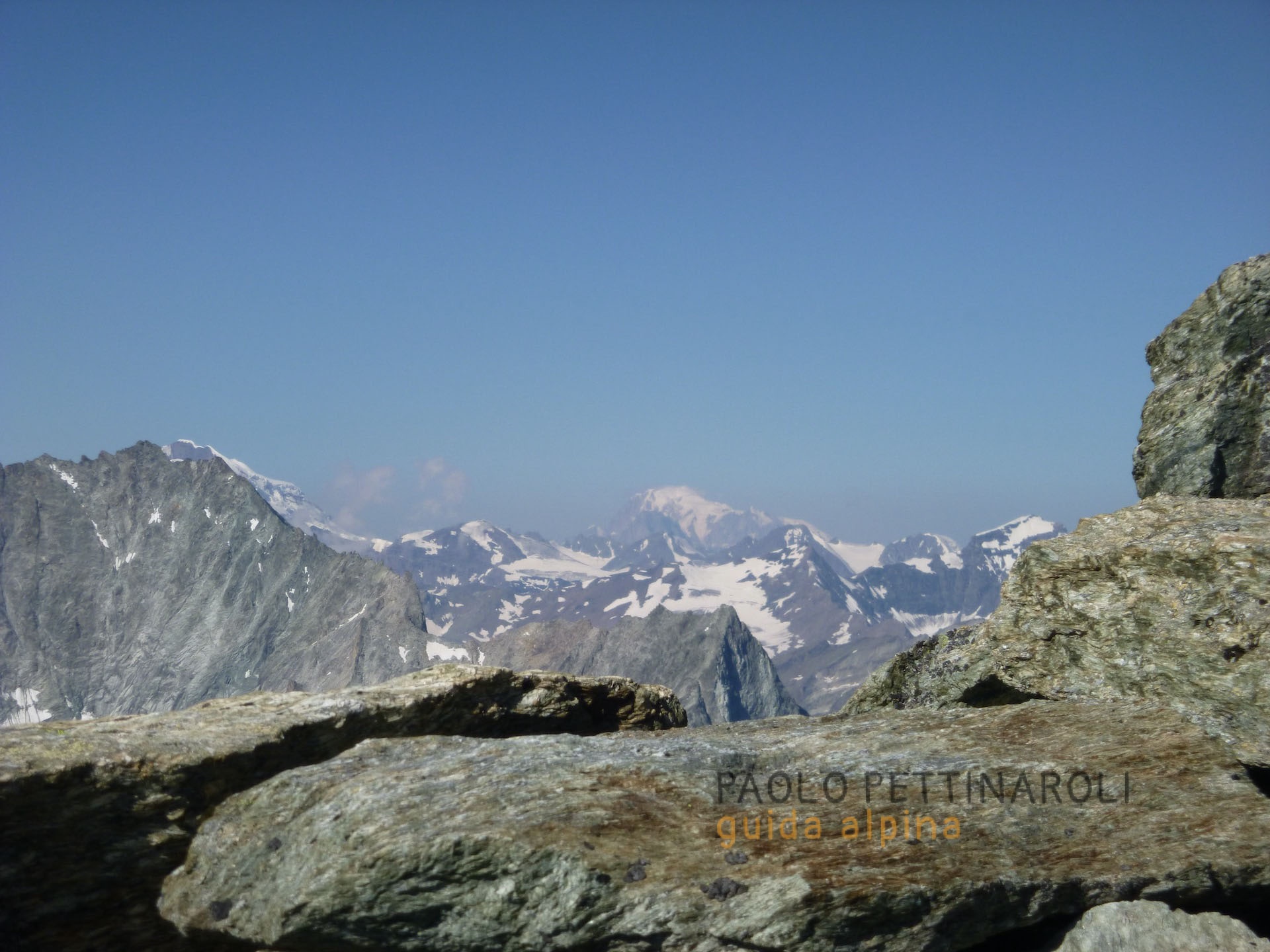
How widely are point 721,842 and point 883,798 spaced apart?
3294mm

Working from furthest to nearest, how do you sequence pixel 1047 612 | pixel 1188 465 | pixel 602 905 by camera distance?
pixel 1188 465 → pixel 1047 612 → pixel 602 905

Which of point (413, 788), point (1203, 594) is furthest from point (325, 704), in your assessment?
point (1203, 594)

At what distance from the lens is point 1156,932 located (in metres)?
15.1

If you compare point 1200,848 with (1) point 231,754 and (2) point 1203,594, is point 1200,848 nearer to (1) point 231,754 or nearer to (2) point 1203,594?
(2) point 1203,594

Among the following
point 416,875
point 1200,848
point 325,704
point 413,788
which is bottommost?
point 1200,848

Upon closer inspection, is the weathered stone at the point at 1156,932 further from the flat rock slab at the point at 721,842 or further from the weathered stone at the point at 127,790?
the weathered stone at the point at 127,790

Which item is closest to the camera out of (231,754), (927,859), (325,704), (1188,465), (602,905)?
(602,905)

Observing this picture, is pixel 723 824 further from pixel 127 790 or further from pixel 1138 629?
pixel 1138 629

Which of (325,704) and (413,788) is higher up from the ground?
(325,704)

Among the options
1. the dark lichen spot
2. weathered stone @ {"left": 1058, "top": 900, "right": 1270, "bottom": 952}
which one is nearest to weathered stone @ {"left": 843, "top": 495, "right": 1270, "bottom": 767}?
weathered stone @ {"left": 1058, "top": 900, "right": 1270, "bottom": 952}

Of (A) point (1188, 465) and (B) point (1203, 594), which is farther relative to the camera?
(A) point (1188, 465)

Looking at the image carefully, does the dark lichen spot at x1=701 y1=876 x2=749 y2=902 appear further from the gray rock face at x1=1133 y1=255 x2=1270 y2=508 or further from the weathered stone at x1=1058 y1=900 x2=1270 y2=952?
the gray rock face at x1=1133 y1=255 x2=1270 y2=508

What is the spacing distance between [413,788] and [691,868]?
4.97m

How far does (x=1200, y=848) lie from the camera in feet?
52.6
